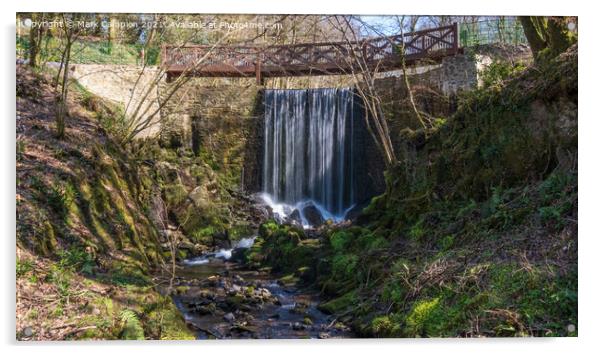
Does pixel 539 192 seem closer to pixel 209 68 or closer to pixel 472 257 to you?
pixel 472 257

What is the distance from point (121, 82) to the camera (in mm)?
10219

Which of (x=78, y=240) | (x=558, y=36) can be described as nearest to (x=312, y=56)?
(x=558, y=36)

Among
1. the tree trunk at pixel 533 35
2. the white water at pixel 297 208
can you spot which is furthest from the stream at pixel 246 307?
the tree trunk at pixel 533 35

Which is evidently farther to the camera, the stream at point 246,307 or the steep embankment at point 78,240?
the stream at point 246,307

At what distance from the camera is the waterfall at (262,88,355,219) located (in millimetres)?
11758

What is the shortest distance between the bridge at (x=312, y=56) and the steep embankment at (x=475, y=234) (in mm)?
1176

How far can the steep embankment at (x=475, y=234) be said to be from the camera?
4551 millimetres

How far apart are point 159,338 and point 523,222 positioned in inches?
140

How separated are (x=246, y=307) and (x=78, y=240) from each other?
193 cm

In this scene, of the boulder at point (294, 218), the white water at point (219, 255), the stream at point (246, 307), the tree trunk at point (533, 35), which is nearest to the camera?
the stream at point (246, 307)

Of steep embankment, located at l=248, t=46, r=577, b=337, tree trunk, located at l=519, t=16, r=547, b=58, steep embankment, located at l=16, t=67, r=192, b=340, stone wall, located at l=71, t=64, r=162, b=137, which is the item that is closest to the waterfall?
stone wall, located at l=71, t=64, r=162, b=137

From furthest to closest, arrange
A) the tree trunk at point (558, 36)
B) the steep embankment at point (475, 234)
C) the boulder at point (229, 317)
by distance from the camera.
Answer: the tree trunk at point (558, 36) < the boulder at point (229, 317) < the steep embankment at point (475, 234)

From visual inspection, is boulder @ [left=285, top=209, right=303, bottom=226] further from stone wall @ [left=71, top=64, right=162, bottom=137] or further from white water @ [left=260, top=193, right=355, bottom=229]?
stone wall @ [left=71, top=64, right=162, bottom=137]

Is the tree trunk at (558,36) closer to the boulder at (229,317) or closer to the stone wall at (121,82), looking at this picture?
the boulder at (229,317)
